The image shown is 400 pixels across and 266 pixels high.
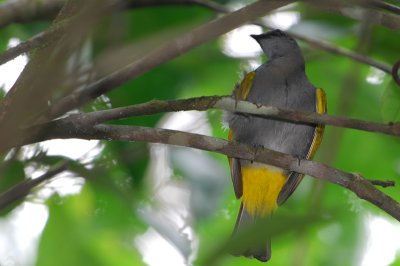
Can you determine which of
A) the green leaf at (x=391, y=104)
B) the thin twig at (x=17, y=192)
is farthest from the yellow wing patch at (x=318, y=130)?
the thin twig at (x=17, y=192)

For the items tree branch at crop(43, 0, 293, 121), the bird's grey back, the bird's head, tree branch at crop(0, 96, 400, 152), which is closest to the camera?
tree branch at crop(43, 0, 293, 121)

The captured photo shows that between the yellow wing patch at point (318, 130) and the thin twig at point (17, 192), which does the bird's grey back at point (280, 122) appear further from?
the thin twig at point (17, 192)

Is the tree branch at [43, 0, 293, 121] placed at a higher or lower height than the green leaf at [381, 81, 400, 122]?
higher

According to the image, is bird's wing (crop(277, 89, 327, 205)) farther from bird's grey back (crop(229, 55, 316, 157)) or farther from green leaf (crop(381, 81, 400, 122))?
green leaf (crop(381, 81, 400, 122))

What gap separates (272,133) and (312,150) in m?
0.30

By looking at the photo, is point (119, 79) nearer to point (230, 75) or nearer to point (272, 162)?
point (272, 162)

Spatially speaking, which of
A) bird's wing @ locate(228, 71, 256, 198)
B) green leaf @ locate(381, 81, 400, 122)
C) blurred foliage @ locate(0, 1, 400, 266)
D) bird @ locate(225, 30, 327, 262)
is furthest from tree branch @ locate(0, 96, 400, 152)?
bird @ locate(225, 30, 327, 262)

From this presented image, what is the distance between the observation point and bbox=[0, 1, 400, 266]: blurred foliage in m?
3.35

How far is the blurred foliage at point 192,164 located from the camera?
3350 millimetres

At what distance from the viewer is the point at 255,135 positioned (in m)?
4.76

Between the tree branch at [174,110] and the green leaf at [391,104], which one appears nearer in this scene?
the tree branch at [174,110]

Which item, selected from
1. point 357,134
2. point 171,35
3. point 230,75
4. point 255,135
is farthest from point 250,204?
point 171,35

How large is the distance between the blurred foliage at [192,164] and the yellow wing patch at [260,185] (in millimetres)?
216

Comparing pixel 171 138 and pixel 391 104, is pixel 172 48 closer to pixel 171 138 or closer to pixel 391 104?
pixel 171 138
